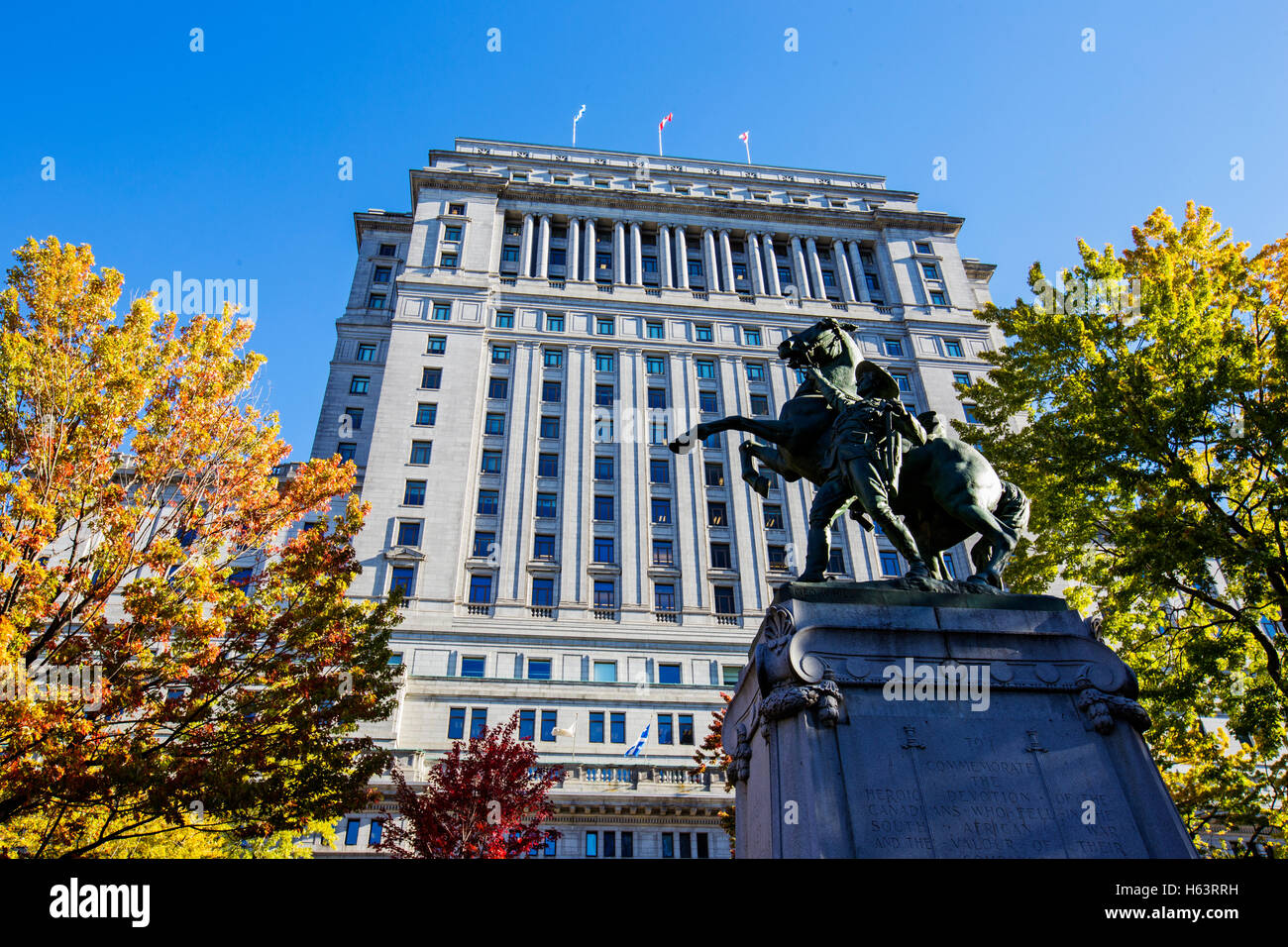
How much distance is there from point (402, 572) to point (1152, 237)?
38.8 meters

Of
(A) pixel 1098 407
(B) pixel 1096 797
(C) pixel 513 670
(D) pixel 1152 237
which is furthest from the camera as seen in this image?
(C) pixel 513 670

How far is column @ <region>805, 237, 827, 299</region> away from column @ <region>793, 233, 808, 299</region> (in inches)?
24.9

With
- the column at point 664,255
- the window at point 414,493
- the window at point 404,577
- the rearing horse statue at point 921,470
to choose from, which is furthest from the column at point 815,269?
the rearing horse statue at point 921,470

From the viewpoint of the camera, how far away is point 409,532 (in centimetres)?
4716

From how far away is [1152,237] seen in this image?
65.6ft

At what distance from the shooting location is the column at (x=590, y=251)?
2603 inches

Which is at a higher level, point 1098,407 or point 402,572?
point 402,572

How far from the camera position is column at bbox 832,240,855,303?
68312mm

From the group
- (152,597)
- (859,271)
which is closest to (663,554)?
(859,271)

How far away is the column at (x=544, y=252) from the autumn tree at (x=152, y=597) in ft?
169

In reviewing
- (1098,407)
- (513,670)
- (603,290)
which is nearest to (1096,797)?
(1098,407)

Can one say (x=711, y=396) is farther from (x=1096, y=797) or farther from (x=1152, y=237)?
(x=1096, y=797)

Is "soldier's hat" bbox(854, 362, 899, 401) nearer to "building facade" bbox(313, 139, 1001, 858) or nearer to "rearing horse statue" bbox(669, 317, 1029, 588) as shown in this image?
"rearing horse statue" bbox(669, 317, 1029, 588)
